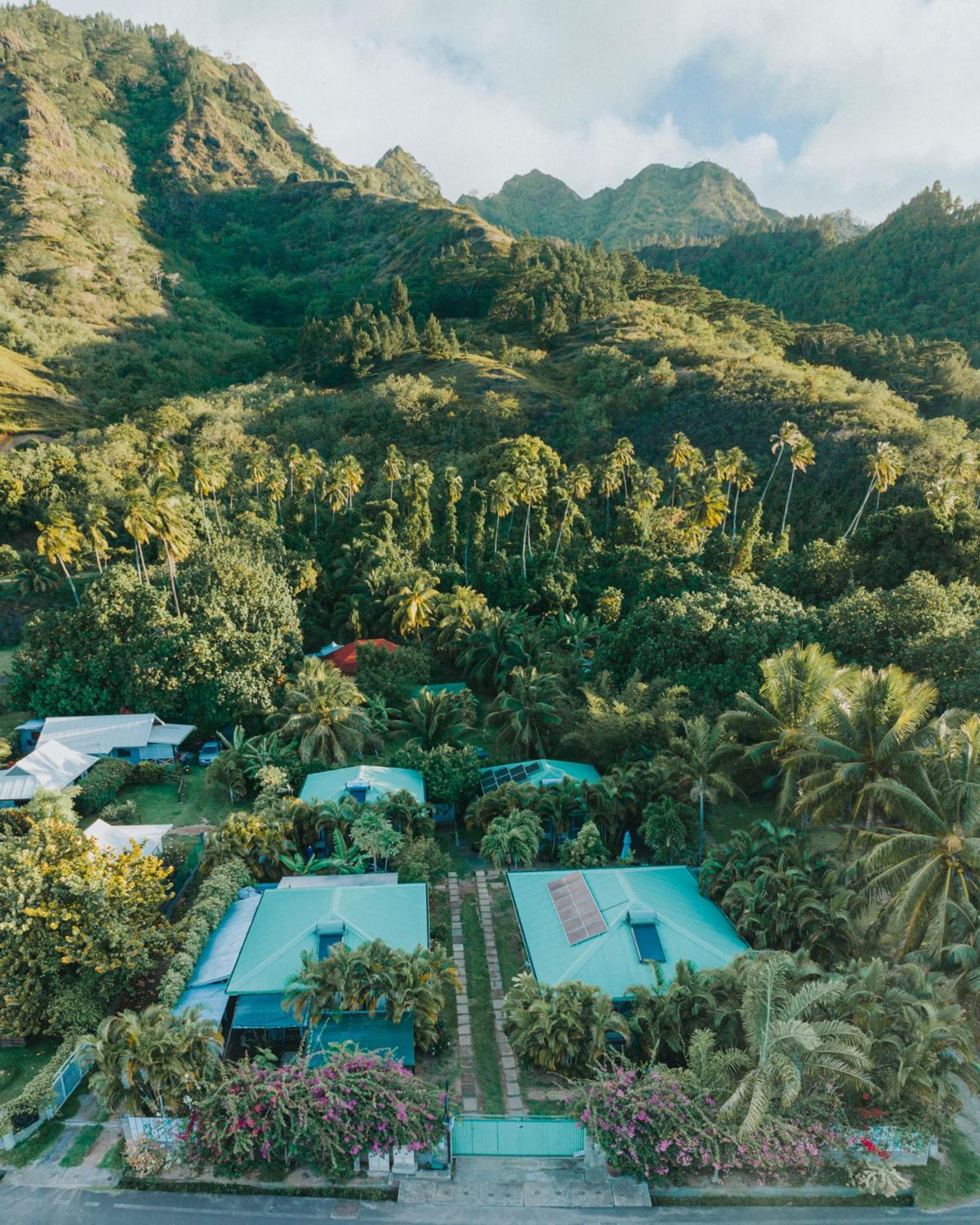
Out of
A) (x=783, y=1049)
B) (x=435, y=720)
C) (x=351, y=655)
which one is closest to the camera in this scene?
(x=783, y=1049)

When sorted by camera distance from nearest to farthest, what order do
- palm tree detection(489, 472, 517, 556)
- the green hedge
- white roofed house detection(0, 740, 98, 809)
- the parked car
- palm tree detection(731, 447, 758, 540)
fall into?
the green hedge
white roofed house detection(0, 740, 98, 809)
the parked car
palm tree detection(489, 472, 517, 556)
palm tree detection(731, 447, 758, 540)

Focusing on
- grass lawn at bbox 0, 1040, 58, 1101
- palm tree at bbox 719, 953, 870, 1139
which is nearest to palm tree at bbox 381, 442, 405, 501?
grass lawn at bbox 0, 1040, 58, 1101

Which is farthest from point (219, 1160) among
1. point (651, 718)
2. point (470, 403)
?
point (470, 403)

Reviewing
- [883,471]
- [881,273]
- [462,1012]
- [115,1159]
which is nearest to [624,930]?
[462,1012]

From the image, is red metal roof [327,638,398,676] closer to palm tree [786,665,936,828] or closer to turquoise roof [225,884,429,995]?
Answer: turquoise roof [225,884,429,995]

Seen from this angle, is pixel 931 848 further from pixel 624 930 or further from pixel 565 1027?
pixel 565 1027

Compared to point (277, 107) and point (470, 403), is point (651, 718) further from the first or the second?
point (277, 107)
